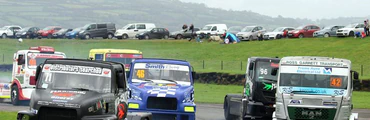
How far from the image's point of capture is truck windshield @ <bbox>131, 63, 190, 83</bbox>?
73.1ft

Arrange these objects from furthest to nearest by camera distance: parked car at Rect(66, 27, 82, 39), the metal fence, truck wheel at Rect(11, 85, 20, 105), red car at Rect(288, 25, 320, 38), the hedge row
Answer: parked car at Rect(66, 27, 82, 39) → red car at Rect(288, 25, 320, 38) → the metal fence → the hedge row → truck wheel at Rect(11, 85, 20, 105)

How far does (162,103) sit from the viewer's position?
68.8 feet

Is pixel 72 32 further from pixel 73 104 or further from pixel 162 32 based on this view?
pixel 73 104

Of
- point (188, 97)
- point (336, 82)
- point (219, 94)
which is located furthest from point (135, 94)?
point (219, 94)

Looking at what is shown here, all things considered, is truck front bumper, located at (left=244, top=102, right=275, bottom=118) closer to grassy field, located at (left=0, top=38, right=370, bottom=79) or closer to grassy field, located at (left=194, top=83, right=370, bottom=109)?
grassy field, located at (left=194, top=83, right=370, bottom=109)

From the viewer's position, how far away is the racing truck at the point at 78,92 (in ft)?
50.4

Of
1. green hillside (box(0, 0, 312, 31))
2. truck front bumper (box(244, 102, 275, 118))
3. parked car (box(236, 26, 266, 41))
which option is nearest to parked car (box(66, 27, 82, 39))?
parked car (box(236, 26, 266, 41))

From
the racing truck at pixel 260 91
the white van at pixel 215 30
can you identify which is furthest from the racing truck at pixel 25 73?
the white van at pixel 215 30

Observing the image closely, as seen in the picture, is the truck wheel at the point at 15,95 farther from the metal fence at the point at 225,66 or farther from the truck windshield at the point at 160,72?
the metal fence at the point at 225,66

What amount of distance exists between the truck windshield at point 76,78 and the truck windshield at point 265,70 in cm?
732

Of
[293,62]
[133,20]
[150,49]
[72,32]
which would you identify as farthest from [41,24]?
[293,62]

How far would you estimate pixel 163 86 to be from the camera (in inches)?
847

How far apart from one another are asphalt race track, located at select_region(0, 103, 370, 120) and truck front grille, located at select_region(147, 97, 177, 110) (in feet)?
13.4

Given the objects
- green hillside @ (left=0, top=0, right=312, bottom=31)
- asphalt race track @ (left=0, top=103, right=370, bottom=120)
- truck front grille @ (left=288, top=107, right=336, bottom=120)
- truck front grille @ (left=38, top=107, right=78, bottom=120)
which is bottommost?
asphalt race track @ (left=0, top=103, right=370, bottom=120)
